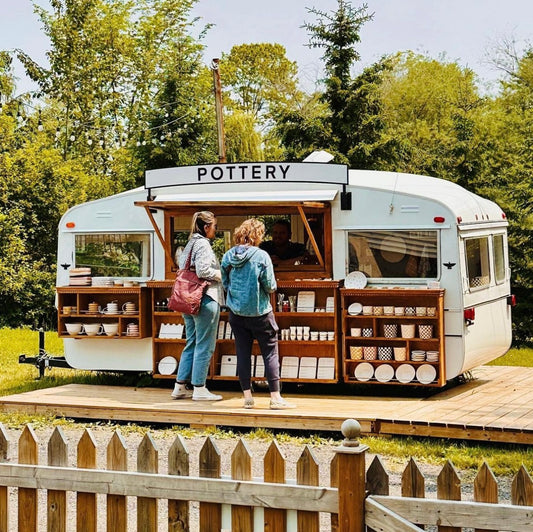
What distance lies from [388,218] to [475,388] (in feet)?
7.00

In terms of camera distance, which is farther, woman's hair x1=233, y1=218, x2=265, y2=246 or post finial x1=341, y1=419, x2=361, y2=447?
woman's hair x1=233, y1=218, x2=265, y2=246

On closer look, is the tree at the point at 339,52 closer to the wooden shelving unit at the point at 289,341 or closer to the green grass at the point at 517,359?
the green grass at the point at 517,359

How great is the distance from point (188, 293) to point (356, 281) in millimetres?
1867

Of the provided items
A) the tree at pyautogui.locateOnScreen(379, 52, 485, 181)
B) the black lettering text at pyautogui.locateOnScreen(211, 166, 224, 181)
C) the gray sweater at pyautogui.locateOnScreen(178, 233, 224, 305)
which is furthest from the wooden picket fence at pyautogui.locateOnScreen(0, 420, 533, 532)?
the tree at pyautogui.locateOnScreen(379, 52, 485, 181)

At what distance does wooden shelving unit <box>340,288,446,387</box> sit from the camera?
33.6 ft

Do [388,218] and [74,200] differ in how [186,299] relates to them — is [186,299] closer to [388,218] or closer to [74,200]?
[388,218]

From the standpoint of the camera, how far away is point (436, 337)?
10281 mm

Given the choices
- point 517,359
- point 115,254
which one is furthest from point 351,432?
point 517,359

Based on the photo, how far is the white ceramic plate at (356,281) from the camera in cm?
1062

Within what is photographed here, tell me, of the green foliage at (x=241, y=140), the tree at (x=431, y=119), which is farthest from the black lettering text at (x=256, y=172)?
the green foliage at (x=241, y=140)

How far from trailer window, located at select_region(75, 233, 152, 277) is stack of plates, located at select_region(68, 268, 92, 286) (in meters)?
0.13

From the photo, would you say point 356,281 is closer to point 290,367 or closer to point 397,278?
point 397,278

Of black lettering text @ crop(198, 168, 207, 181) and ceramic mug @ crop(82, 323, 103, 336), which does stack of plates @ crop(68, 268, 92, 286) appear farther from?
black lettering text @ crop(198, 168, 207, 181)

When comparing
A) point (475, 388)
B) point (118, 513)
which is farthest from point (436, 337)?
point (118, 513)
